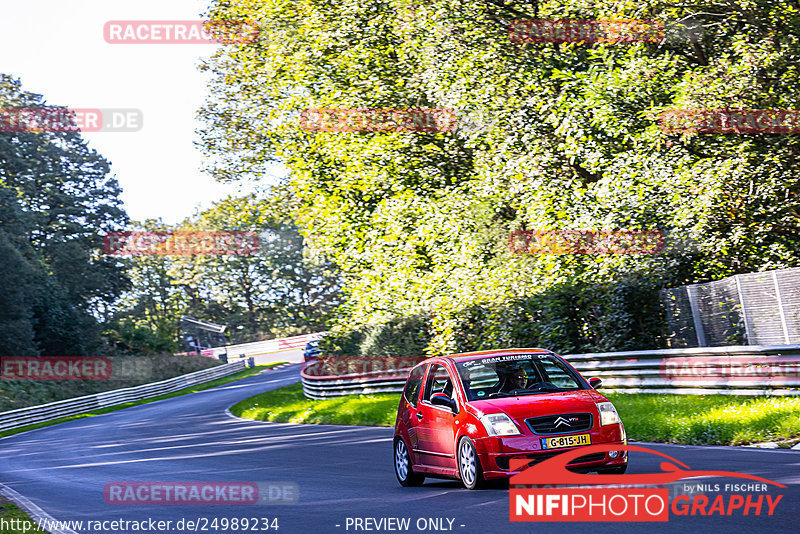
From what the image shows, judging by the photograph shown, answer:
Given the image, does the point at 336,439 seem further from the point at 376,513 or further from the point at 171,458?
the point at 376,513

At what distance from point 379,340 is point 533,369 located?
67.1ft

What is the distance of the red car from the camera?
29.4 feet

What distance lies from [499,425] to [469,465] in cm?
71

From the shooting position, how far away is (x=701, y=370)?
52.4 ft

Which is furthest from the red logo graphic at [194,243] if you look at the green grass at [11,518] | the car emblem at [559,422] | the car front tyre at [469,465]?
the car emblem at [559,422]

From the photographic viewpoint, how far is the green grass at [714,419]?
1208 cm

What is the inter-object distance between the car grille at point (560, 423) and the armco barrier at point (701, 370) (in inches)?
237

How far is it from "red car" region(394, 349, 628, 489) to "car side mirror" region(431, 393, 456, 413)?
0.04ft

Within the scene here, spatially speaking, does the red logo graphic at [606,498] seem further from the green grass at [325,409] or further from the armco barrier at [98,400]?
the armco barrier at [98,400]

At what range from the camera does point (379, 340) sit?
3048cm

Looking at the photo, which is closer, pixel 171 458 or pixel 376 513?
pixel 376 513

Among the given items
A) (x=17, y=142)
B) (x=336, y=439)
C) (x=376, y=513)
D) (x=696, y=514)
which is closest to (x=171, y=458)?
(x=336, y=439)

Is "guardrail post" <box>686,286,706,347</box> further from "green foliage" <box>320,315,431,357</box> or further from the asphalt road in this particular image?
"green foliage" <box>320,315,431,357</box>

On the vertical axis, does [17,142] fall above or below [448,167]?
above
